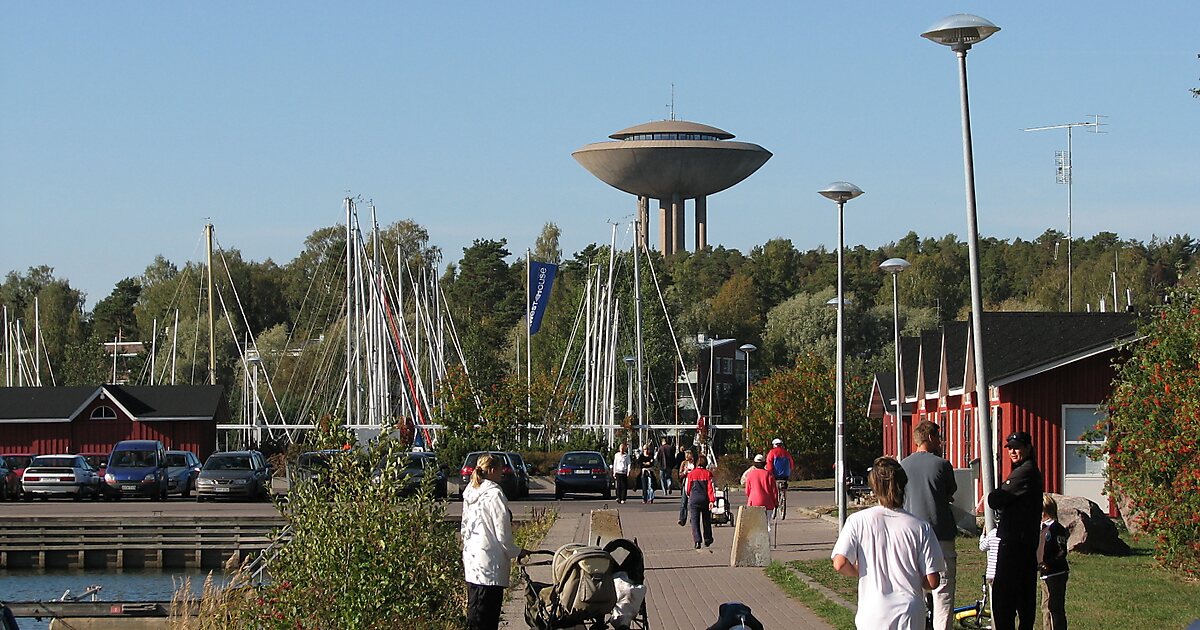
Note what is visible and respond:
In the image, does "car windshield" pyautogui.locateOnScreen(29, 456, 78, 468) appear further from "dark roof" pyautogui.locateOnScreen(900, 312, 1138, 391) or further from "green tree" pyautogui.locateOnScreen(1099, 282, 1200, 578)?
"green tree" pyautogui.locateOnScreen(1099, 282, 1200, 578)

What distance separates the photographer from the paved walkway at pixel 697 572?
1639cm

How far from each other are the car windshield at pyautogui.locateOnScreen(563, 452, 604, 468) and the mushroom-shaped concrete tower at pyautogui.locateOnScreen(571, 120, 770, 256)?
9791 centimetres

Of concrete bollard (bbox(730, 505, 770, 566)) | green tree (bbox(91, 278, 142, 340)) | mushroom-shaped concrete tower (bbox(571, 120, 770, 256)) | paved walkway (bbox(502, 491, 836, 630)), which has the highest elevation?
mushroom-shaped concrete tower (bbox(571, 120, 770, 256))

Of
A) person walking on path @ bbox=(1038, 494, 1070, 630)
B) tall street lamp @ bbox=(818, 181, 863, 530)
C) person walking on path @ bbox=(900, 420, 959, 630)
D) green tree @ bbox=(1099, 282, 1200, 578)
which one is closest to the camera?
person walking on path @ bbox=(900, 420, 959, 630)

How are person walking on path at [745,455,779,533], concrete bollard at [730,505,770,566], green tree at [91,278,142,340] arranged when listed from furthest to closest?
green tree at [91,278,142,340] < person walking on path at [745,455,779,533] < concrete bollard at [730,505,770,566]

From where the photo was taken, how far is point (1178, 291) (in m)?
20.5

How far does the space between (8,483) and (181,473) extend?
15.9 feet

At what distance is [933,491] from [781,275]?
114 m

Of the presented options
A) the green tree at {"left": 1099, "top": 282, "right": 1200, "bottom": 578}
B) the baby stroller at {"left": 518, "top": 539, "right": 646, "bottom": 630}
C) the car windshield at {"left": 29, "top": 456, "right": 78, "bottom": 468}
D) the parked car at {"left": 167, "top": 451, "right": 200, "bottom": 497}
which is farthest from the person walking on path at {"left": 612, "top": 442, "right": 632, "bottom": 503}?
the baby stroller at {"left": 518, "top": 539, "right": 646, "bottom": 630}

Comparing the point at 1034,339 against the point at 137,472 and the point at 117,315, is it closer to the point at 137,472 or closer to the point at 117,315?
the point at 137,472

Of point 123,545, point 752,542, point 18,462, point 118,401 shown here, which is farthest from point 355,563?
point 118,401

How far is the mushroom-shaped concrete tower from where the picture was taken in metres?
145

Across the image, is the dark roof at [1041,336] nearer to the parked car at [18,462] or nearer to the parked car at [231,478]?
the parked car at [231,478]

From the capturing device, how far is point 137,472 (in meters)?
45.9
